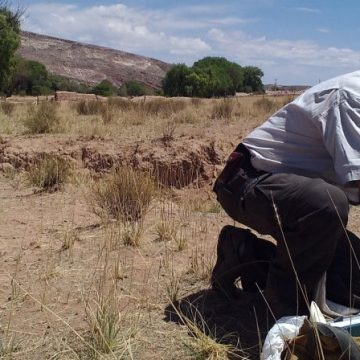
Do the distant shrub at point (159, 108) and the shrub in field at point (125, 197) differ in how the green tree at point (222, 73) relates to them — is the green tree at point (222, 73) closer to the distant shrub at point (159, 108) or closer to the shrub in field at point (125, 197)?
the distant shrub at point (159, 108)

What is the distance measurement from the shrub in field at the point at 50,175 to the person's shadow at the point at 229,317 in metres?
3.72

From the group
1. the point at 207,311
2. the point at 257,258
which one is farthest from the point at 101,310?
the point at 257,258

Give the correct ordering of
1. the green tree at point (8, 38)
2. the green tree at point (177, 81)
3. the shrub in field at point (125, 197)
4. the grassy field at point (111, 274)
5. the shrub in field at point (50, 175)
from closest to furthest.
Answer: the grassy field at point (111, 274) → the shrub in field at point (125, 197) → the shrub in field at point (50, 175) → the green tree at point (8, 38) → the green tree at point (177, 81)

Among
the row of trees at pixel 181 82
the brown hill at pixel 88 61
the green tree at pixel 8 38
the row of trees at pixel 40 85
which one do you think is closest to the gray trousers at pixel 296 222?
the green tree at pixel 8 38

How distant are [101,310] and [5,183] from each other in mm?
5086

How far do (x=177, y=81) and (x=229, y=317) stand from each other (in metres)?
56.2

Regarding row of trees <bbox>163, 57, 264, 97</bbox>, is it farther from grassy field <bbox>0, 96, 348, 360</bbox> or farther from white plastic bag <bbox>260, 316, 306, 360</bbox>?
white plastic bag <bbox>260, 316, 306, 360</bbox>

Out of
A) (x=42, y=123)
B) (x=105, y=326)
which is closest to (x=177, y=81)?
(x=42, y=123)

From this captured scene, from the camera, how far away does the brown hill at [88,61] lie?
100062 millimetres

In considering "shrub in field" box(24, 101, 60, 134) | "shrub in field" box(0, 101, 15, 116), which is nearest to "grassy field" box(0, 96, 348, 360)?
"shrub in field" box(24, 101, 60, 134)

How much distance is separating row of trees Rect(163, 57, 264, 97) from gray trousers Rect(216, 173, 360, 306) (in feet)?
152

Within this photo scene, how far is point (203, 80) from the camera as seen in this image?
56.9 m

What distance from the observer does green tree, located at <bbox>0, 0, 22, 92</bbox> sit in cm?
3158

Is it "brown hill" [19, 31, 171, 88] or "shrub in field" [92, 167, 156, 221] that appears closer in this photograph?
"shrub in field" [92, 167, 156, 221]
